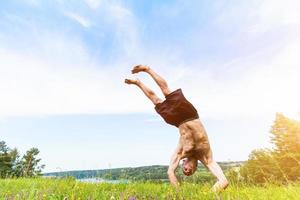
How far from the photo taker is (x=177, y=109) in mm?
11148

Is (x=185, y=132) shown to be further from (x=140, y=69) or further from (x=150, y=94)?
(x=140, y=69)

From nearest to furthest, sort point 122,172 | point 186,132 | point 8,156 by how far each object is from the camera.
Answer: point 122,172
point 186,132
point 8,156

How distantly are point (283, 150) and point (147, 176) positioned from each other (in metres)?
32.4

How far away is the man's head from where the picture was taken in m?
11.1

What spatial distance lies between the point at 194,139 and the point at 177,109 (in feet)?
3.33

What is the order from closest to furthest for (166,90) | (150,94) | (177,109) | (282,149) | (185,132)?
(185,132), (177,109), (166,90), (150,94), (282,149)

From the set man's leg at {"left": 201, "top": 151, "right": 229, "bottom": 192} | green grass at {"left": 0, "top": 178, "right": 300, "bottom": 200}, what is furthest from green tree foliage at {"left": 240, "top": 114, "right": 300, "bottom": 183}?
green grass at {"left": 0, "top": 178, "right": 300, "bottom": 200}

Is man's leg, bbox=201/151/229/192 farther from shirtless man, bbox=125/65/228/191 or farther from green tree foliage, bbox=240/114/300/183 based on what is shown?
green tree foliage, bbox=240/114/300/183

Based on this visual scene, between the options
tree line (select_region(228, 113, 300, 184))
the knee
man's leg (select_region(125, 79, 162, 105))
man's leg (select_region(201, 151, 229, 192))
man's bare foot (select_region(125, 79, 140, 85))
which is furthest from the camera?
tree line (select_region(228, 113, 300, 184))

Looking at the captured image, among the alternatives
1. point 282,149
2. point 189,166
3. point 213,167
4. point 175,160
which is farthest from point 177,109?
point 282,149

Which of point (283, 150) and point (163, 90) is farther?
point (283, 150)

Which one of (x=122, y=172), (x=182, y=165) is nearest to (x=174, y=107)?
(x=182, y=165)

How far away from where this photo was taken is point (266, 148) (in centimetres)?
4241

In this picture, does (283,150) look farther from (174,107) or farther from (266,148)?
(174,107)
